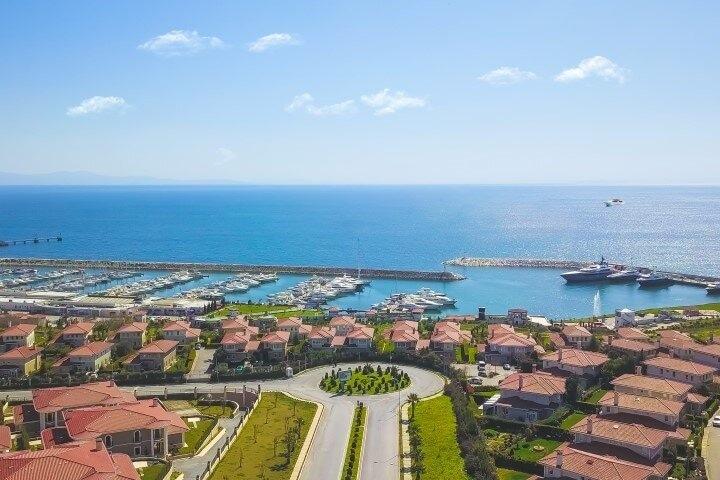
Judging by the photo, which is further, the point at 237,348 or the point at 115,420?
the point at 237,348

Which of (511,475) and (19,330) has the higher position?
(19,330)

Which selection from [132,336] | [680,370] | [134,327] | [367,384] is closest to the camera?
[680,370]

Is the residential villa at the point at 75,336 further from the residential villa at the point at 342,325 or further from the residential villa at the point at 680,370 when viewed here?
the residential villa at the point at 680,370

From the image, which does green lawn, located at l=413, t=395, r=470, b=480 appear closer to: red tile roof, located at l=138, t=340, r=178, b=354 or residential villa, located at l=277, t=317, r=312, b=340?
residential villa, located at l=277, t=317, r=312, b=340

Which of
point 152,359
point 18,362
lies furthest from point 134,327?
point 18,362

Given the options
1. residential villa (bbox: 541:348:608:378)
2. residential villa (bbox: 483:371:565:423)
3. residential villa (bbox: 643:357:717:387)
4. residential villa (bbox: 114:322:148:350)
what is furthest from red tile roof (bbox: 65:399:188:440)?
residential villa (bbox: 643:357:717:387)

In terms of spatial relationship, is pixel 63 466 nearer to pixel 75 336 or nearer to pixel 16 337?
pixel 75 336

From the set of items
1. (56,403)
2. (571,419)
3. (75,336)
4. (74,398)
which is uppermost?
(74,398)

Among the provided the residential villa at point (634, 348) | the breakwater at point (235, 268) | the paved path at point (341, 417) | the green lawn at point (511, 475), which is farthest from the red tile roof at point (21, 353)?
the breakwater at point (235, 268)
